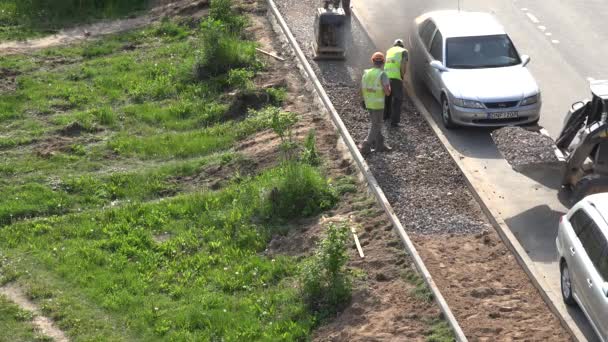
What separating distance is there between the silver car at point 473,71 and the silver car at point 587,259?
16.9 ft

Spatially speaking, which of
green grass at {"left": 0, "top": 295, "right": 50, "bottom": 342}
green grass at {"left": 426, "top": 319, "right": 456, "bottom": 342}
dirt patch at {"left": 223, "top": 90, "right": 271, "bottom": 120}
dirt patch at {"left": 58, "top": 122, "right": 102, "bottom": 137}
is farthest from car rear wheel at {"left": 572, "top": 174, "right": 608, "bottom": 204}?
dirt patch at {"left": 58, "top": 122, "right": 102, "bottom": 137}

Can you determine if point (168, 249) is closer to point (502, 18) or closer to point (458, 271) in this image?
point (458, 271)

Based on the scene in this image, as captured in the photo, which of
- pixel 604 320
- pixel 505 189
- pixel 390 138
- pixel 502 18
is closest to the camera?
pixel 604 320

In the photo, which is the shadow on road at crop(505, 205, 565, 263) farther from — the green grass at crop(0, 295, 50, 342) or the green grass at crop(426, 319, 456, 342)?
the green grass at crop(0, 295, 50, 342)

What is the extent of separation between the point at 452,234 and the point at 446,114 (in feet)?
14.2

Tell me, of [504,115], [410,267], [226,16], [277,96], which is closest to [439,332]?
Answer: [410,267]

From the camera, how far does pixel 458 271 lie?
15.1 m

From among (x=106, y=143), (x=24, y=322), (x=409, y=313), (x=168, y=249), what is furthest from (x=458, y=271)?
(x=106, y=143)

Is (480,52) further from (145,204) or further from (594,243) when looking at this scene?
(594,243)

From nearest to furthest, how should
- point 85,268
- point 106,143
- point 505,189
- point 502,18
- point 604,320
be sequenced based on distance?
point 604,320
point 85,268
point 505,189
point 106,143
point 502,18

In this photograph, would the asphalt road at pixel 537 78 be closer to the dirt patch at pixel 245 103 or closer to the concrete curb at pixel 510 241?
the concrete curb at pixel 510 241

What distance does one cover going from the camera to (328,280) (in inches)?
572

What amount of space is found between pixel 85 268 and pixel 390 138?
6133 mm

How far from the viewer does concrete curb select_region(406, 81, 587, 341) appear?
13867 mm
